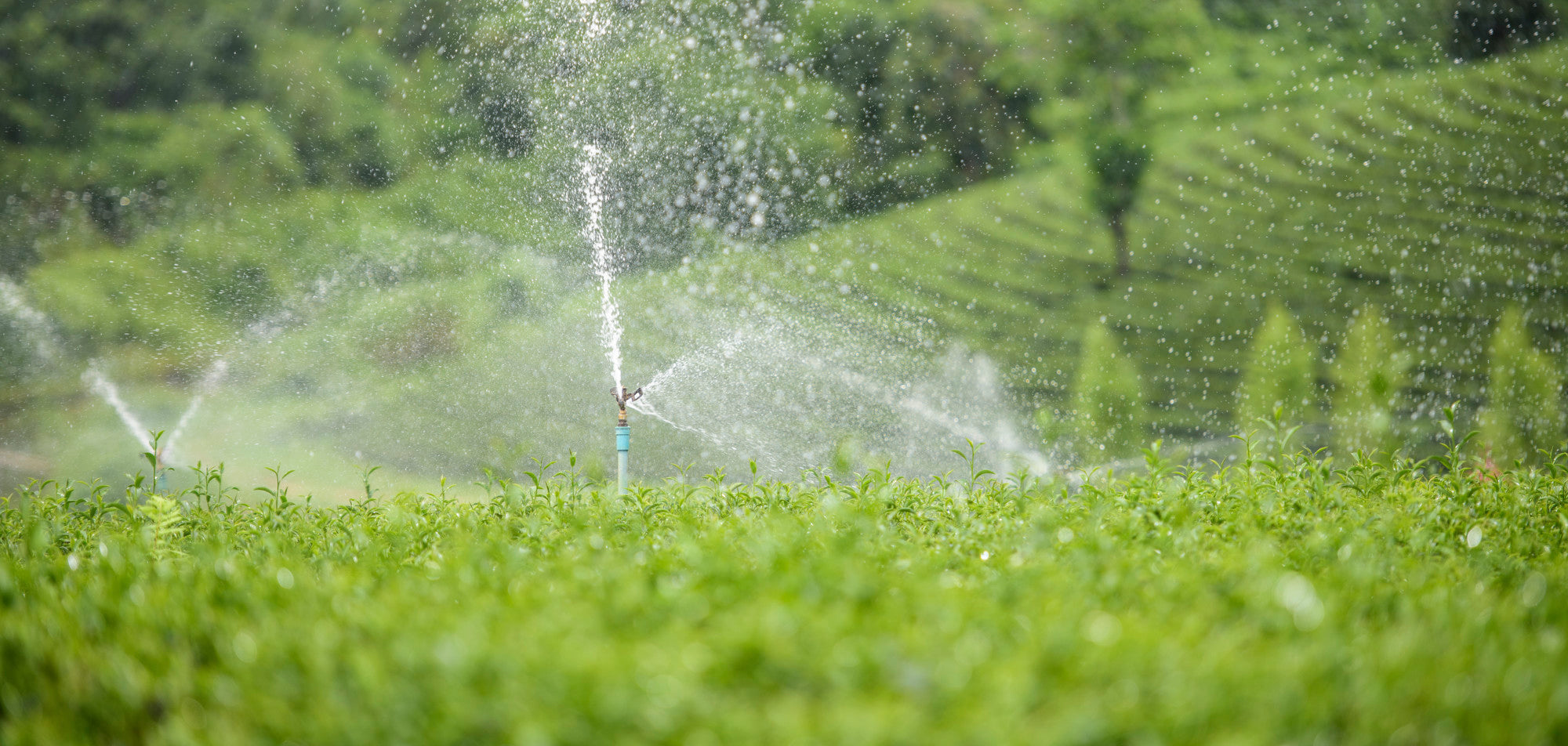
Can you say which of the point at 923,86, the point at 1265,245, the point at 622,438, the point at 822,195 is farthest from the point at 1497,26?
the point at 622,438

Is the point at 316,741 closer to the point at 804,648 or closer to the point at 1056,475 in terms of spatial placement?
the point at 804,648

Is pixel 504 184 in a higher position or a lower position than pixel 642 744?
higher

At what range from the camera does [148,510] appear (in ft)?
10.2

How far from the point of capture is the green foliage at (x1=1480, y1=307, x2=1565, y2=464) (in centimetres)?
1161

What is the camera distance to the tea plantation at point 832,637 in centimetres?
137

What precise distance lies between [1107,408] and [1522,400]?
15.4 feet

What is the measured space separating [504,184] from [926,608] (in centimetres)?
1265

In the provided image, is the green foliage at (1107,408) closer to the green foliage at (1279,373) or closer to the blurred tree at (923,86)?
the green foliage at (1279,373)

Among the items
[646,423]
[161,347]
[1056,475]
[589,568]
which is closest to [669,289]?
[646,423]

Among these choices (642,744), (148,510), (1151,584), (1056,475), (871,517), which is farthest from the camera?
(1056,475)

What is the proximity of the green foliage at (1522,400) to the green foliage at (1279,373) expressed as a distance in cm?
186

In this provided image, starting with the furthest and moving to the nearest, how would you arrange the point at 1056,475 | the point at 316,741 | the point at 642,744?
the point at 1056,475 < the point at 316,741 < the point at 642,744

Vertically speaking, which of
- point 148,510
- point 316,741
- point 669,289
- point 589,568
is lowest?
point 316,741

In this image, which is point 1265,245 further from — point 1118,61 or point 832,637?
point 832,637
